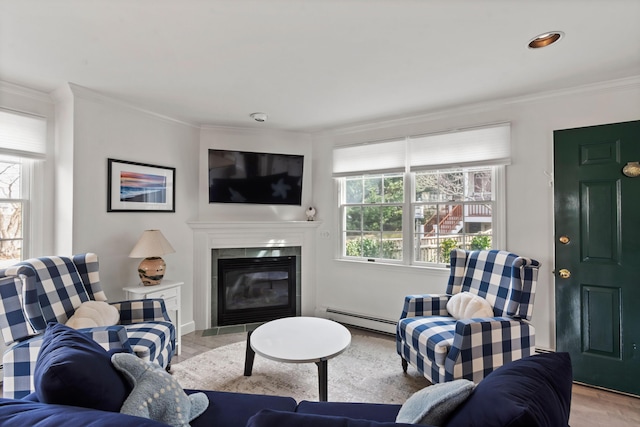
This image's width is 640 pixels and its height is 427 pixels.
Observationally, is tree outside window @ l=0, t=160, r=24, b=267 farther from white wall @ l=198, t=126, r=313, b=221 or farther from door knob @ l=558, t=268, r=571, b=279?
door knob @ l=558, t=268, r=571, b=279

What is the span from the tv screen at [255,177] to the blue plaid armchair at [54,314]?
5.04 ft

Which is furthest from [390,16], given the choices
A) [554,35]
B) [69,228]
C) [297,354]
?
[69,228]

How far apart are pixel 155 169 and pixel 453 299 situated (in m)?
3.09

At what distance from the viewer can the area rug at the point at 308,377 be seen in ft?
7.43

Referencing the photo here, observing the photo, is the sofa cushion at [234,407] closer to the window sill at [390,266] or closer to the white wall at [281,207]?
the white wall at [281,207]

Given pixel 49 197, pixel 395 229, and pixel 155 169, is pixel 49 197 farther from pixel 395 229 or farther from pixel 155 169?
pixel 395 229

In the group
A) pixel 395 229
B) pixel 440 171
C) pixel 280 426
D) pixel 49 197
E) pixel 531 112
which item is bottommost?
pixel 280 426

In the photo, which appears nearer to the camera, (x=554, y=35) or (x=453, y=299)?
(x=554, y=35)

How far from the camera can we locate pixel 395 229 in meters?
3.48

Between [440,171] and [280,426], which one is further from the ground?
[440,171]

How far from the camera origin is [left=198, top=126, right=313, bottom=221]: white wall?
3643 mm

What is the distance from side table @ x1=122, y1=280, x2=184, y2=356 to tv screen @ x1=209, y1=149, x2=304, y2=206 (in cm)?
111

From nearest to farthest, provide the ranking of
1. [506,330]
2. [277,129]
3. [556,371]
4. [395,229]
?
[556,371]
[506,330]
[395,229]
[277,129]

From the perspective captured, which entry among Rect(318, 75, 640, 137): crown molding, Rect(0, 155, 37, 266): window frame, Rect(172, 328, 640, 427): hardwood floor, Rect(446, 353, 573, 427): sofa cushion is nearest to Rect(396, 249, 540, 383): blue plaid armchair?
Rect(172, 328, 640, 427): hardwood floor
